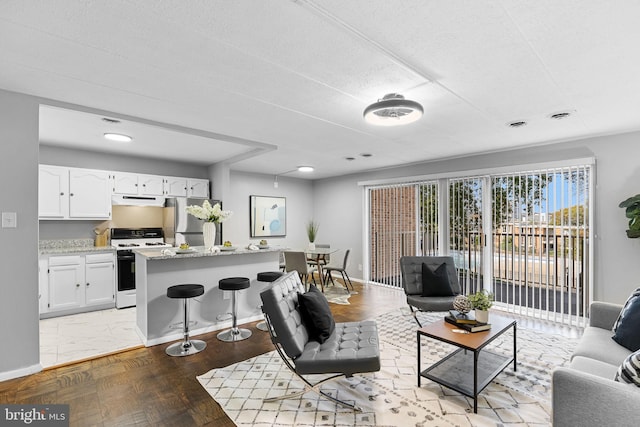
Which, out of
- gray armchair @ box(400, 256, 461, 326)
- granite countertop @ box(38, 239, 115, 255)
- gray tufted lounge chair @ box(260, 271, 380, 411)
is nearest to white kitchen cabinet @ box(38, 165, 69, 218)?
granite countertop @ box(38, 239, 115, 255)

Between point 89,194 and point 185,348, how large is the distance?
10.4 ft

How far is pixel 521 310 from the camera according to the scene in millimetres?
4551

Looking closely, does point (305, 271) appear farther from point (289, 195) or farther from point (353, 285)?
point (289, 195)

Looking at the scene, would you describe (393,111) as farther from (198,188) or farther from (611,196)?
(198,188)

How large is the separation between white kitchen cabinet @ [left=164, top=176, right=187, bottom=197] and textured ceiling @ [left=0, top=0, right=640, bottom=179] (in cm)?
184

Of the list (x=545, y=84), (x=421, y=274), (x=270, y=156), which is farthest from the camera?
(x=270, y=156)

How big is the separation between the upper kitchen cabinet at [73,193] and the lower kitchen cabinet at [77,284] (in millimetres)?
697

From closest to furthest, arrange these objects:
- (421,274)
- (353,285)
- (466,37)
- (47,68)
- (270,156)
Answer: (466,37) → (47,68) → (421,274) → (270,156) → (353,285)

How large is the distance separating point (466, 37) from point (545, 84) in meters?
1.12

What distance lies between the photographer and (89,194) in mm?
4801

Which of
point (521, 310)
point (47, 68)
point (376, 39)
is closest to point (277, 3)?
point (376, 39)

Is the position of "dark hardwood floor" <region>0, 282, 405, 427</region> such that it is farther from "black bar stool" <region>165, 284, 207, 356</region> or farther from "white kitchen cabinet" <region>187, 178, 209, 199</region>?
"white kitchen cabinet" <region>187, 178, 209, 199</region>

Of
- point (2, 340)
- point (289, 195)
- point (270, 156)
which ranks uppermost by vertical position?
Answer: point (270, 156)

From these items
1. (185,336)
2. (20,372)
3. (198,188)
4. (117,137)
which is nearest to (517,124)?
(185,336)
